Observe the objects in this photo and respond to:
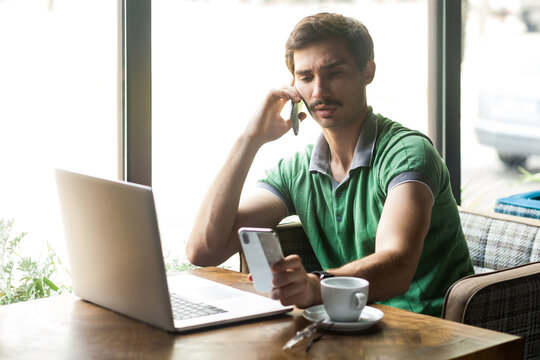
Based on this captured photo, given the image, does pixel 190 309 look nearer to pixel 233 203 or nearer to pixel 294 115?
pixel 233 203

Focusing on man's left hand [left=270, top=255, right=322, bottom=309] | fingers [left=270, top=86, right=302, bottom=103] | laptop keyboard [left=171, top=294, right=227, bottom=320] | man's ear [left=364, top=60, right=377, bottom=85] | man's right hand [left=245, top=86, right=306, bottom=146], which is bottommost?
laptop keyboard [left=171, top=294, right=227, bottom=320]

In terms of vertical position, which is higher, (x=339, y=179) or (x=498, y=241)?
(x=339, y=179)

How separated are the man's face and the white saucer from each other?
2.54ft

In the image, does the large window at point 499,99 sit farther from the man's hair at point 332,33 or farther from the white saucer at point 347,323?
the white saucer at point 347,323

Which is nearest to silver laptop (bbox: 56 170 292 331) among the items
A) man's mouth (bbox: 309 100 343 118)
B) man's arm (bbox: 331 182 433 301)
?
man's arm (bbox: 331 182 433 301)

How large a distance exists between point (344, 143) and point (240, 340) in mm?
979

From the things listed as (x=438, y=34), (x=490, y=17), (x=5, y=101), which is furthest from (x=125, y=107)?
(x=490, y=17)

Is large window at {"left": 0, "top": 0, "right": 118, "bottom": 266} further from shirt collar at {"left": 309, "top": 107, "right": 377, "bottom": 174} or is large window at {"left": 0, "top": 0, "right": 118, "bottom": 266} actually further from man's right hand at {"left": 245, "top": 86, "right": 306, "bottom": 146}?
shirt collar at {"left": 309, "top": 107, "right": 377, "bottom": 174}

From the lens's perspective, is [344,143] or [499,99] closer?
[344,143]

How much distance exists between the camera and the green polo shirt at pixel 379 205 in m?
1.95

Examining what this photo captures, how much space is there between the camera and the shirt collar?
2.06m

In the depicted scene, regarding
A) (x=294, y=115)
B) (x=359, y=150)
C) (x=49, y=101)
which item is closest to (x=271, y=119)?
(x=294, y=115)

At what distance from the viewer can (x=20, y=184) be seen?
97.3 inches

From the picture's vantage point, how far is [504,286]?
1689 mm
